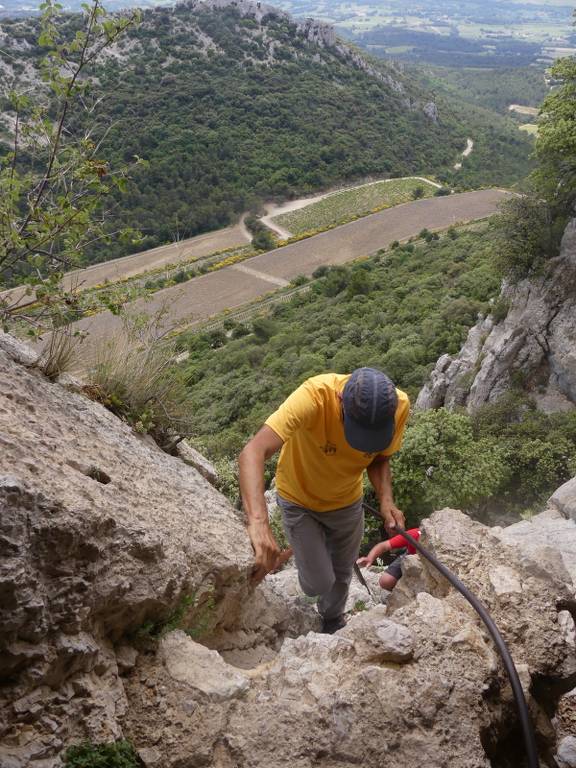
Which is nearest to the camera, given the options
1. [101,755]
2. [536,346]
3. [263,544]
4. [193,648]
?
[101,755]

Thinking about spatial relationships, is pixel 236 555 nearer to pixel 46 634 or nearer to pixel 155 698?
pixel 155 698

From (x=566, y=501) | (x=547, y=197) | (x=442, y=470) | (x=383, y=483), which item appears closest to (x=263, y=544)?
(x=383, y=483)

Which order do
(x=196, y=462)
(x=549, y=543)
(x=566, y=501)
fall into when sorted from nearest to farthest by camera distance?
(x=196, y=462) → (x=549, y=543) → (x=566, y=501)

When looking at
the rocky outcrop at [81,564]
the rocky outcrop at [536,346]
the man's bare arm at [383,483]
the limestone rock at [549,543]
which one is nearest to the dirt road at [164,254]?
the rocky outcrop at [536,346]

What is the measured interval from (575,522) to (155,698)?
6781 mm

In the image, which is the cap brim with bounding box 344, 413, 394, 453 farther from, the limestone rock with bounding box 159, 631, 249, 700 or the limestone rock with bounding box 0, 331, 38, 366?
the limestone rock with bounding box 0, 331, 38, 366

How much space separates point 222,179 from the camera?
210 feet

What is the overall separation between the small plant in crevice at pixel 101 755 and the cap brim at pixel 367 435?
197 cm

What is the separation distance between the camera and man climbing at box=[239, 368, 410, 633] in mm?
3568

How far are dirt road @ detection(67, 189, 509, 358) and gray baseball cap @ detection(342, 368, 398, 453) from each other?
38.5 m

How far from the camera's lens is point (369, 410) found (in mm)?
3516

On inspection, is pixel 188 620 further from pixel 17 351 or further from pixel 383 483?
pixel 17 351

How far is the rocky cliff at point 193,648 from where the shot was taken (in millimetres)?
2580

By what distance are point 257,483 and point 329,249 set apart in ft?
172
